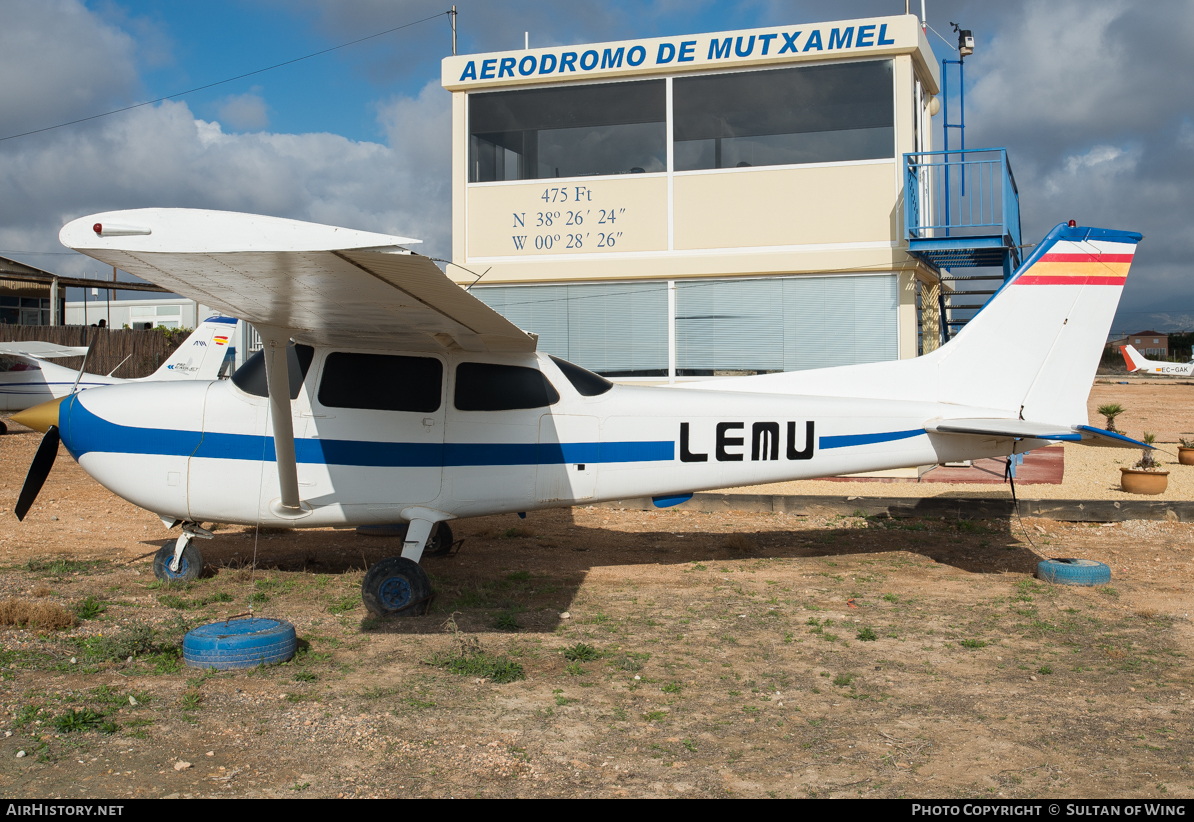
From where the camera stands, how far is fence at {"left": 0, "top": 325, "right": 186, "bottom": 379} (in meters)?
26.4

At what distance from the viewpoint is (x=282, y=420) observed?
20.6 ft

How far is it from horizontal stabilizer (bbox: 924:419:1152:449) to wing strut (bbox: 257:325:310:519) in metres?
5.43

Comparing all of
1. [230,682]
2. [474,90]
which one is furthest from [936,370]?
[474,90]

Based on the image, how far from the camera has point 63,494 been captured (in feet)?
39.1

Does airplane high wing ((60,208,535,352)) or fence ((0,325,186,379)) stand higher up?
fence ((0,325,186,379))

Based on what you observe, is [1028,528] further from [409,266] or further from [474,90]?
[474,90]

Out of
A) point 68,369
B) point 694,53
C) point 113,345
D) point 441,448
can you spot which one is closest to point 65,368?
point 68,369

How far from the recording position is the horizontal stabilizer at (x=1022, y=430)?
22.6ft

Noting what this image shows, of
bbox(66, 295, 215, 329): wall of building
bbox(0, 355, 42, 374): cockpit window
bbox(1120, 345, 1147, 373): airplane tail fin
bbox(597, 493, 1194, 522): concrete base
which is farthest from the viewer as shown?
bbox(1120, 345, 1147, 373): airplane tail fin

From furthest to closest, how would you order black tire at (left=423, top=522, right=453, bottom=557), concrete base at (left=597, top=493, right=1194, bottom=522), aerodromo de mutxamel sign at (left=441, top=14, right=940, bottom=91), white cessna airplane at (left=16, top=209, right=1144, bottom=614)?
aerodromo de mutxamel sign at (left=441, top=14, right=940, bottom=91)
concrete base at (left=597, top=493, right=1194, bottom=522)
black tire at (left=423, top=522, right=453, bottom=557)
white cessna airplane at (left=16, top=209, right=1144, bottom=614)

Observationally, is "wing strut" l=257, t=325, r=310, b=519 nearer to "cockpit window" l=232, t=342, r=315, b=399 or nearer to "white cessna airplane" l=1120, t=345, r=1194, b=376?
"cockpit window" l=232, t=342, r=315, b=399

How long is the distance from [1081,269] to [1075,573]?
2759 mm

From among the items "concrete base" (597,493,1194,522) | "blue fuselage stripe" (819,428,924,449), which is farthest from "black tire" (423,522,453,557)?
"blue fuselage stripe" (819,428,924,449)

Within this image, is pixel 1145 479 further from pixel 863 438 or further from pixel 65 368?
pixel 65 368
